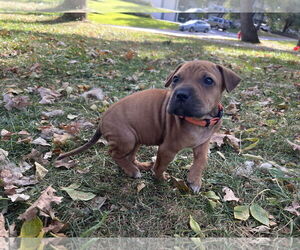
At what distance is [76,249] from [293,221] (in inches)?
68.4

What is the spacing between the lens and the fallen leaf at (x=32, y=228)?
2072 mm

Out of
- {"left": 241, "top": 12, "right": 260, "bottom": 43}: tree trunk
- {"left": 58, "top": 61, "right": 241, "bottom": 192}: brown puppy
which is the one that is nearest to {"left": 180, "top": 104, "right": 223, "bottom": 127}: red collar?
{"left": 58, "top": 61, "right": 241, "bottom": 192}: brown puppy

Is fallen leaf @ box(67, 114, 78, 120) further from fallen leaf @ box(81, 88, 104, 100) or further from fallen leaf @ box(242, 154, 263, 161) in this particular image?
fallen leaf @ box(242, 154, 263, 161)

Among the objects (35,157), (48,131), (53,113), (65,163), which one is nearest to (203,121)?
(65,163)

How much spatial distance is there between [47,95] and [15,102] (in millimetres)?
588

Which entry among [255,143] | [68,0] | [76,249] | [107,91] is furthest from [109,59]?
[76,249]

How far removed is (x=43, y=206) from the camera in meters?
2.27

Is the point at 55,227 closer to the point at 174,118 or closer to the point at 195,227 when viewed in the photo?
the point at 195,227

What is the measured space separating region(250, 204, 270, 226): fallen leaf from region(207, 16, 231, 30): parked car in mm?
26164

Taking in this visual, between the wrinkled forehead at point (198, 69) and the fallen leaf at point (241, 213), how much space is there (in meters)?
1.22

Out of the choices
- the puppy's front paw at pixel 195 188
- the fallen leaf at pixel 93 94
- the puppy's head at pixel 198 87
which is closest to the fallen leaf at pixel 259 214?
the puppy's front paw at pixel 195 188

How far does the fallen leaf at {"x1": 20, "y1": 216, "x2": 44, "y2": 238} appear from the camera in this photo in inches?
81.6

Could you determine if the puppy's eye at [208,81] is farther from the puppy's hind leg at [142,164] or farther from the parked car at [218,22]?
the parked car at [218,22]

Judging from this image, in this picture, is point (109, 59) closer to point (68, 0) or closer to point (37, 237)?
point (68, 0)
